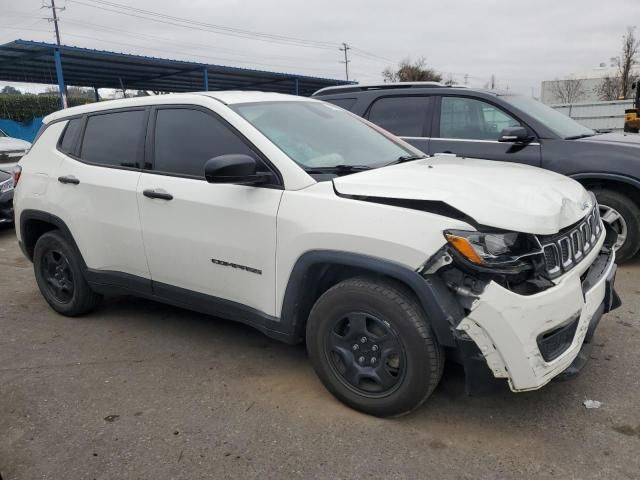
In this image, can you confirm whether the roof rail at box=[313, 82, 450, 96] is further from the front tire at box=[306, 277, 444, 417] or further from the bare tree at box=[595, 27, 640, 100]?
the bare tree at box=[595, 27, 640, 100]

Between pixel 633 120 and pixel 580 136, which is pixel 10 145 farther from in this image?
pixel 633 120

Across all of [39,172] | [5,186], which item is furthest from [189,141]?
[5,186]

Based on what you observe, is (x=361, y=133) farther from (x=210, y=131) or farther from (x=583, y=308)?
(x=583, y=308)

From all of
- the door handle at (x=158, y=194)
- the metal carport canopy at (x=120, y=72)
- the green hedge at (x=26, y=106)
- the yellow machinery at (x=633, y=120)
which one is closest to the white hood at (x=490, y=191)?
the door handle at (x=158, y=194)

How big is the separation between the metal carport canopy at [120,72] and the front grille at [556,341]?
18.2m

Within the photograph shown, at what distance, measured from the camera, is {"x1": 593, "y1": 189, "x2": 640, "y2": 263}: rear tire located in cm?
496

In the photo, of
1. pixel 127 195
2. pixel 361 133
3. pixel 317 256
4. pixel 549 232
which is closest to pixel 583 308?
pixel 549 232

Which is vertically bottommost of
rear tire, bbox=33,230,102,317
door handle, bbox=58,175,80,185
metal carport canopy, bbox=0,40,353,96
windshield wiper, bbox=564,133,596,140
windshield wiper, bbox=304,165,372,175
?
rear tire, bbox=33,230,102,317

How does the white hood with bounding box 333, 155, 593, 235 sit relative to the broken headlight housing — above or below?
above

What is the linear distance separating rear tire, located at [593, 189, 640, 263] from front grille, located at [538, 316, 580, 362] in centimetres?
287

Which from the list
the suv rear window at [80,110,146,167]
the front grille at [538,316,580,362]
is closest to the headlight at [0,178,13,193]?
the suv rear window at [80,110,146,167]

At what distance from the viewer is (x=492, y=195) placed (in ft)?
8.43

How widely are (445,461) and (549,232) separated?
117cm

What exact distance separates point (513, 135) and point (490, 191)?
2.84 metres
